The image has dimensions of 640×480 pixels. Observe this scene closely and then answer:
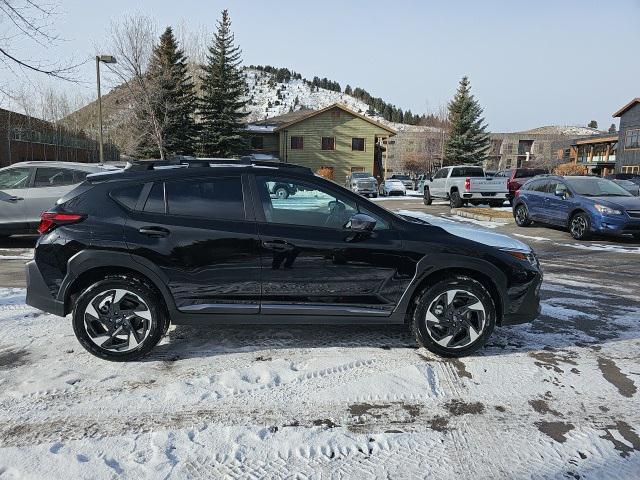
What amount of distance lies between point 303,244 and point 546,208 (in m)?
10.7

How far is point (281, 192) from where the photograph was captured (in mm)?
3957

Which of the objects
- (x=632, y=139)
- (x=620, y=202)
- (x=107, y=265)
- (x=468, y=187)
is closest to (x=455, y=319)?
(x=107, y=265)

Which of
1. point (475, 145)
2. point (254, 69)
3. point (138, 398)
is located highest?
point (254, 69)

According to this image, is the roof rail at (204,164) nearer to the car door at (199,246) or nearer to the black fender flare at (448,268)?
the car door at (199,246)

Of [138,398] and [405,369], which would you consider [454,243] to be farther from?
[138,398]

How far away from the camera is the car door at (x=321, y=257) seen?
380cm

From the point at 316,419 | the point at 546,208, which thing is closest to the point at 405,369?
the point at 316,419

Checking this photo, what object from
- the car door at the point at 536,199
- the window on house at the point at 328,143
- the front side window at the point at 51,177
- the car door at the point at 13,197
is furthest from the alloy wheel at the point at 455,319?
the window on house at the point at 328,143

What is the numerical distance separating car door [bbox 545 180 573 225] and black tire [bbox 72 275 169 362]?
10894 millimetres

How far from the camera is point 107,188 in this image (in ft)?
12.7

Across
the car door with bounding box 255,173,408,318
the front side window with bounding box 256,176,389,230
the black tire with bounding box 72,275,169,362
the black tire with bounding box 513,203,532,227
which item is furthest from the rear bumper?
the black tire with bounding box 513,203,532,227

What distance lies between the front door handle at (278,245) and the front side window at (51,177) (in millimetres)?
6918

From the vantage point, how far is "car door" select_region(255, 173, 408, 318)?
3.80 m

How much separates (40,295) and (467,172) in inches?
735
